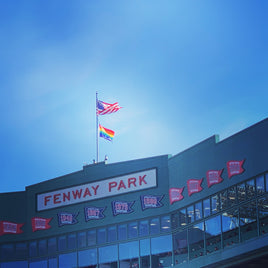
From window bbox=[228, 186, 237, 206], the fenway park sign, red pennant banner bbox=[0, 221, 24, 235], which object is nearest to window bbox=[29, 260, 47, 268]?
red pennant banner bbox=[0, 221, 24, 235]

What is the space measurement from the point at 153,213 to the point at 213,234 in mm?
5105

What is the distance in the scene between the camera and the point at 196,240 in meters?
39.9

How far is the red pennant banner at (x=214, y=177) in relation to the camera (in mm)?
38719

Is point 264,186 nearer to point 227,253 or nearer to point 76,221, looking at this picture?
point 227,253

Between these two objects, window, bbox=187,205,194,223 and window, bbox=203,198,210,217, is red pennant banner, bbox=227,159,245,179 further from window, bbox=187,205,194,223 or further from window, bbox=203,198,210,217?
window, bbox=187,205,194,223

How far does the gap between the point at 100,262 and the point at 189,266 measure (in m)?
6.88

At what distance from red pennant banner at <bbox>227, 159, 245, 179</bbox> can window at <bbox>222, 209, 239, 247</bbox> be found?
209 centimetres

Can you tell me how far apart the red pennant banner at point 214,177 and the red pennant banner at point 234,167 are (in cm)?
76

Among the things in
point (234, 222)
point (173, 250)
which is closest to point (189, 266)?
point (173, 250)

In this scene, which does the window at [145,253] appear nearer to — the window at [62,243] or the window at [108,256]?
the window at [108,256]

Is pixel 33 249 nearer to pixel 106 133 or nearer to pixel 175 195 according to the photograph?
pixel 106 133

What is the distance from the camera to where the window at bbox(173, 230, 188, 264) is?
4056 cm

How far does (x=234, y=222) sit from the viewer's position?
37469 mm

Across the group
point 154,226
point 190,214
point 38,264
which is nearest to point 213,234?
point 190,214
